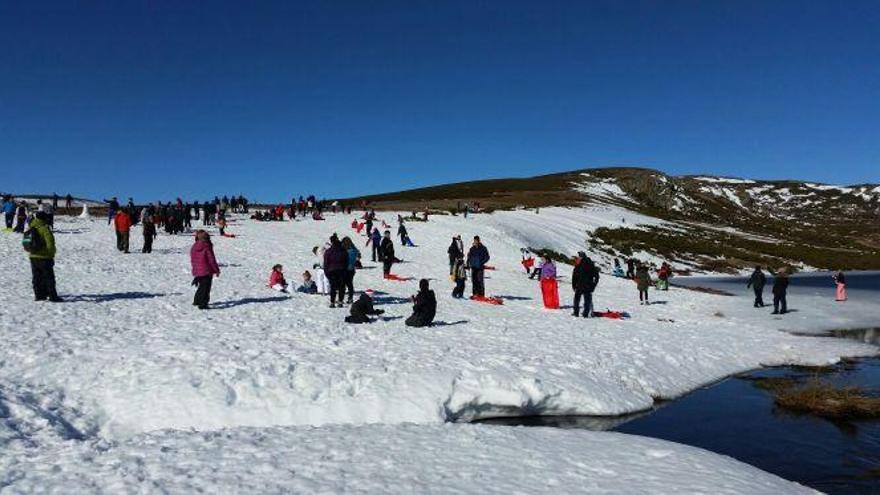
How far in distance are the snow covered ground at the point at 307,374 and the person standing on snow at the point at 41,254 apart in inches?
24.2

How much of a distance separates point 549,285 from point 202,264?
1357cm

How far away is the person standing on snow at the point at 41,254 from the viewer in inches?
658

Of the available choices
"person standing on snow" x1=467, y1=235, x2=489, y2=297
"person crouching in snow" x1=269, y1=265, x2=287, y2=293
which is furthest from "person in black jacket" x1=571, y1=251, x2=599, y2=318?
"person crouching in snow" x1=269, y1=265, x2=287, y2=293

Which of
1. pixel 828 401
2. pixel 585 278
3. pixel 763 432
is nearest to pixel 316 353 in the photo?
pixel 763 432

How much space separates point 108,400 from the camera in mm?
10969

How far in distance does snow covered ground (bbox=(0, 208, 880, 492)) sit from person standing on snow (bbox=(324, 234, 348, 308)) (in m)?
0.93

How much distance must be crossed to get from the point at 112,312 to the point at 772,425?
655 inches

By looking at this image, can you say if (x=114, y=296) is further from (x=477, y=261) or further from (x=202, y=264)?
(x=477, y=261)

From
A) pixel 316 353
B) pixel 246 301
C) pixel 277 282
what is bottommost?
pixel 316 353

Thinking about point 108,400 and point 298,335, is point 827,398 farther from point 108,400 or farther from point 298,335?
point 108,400

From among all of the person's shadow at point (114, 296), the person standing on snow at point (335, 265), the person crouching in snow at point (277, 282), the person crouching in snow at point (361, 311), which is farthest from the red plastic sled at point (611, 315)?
the person's shadow at point (114, 296)

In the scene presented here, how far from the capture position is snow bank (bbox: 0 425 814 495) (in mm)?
7410

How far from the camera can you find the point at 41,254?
16.9m

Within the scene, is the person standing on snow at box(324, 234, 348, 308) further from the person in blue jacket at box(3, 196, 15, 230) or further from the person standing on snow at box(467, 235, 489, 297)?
the person in blue jacket at box(3, 196, 15, 230)
